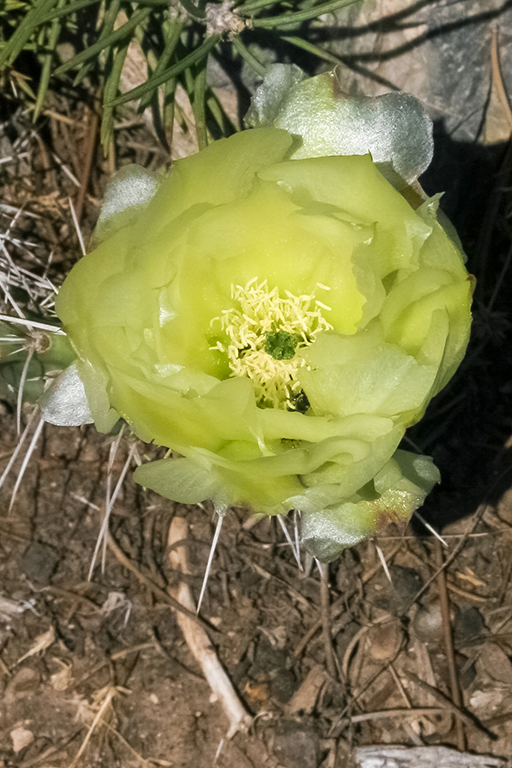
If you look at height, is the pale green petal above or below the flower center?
above

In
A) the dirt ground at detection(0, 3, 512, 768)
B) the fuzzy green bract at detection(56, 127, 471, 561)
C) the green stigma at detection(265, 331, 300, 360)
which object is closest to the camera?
the fuzzy green bract at detection(56, 127, 471, 561)

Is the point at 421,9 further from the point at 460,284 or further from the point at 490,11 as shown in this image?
the point at 460,284

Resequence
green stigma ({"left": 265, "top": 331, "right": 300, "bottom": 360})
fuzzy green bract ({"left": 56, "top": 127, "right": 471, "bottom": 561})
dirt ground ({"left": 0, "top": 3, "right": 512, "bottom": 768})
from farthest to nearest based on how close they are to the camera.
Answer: dirt ground ({"left": 0, "top": 3, "right": 512, "bottom": 768}) → green stigma ({"left": 265, "top": 331, "right": 300, "bottom": 360}) → fuzzy green bract ({"left": 56, "top": 127, "right": 471, "bottom": 561})

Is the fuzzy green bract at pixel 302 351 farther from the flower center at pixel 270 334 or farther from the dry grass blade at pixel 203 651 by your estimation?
the dry grass blade at pixel 203 651

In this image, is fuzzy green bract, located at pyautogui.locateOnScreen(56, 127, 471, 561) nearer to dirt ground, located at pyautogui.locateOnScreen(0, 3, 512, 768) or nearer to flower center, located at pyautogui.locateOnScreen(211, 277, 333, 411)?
flower center, located at pyautogui.locateOnScreen(211, 277, 333, 411)

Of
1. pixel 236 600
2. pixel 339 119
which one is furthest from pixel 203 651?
pixel 339 119

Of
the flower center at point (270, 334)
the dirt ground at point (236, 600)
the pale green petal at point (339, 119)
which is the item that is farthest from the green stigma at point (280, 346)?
the dirt ground at point (236, 600)

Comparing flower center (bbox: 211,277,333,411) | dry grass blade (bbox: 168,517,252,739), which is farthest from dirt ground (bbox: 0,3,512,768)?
flower center (bbox: 211,277,333,411)
